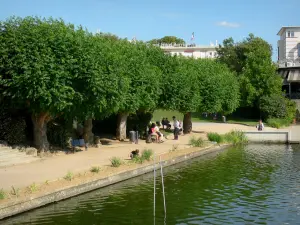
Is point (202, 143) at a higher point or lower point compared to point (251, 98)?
lower

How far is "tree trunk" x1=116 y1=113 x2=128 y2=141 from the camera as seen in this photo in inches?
1243

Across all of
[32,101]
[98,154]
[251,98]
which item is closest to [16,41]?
[32,101]

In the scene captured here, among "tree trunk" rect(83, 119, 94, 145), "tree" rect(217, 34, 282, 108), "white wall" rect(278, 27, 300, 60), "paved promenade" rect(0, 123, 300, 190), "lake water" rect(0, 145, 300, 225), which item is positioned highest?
"white wall" rect(278, 27, 300, 60)

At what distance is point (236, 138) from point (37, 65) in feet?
63.6

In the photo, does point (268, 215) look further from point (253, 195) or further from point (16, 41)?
point (16, 41)

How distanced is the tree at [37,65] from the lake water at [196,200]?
6037mm

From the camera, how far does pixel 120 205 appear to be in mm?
15180

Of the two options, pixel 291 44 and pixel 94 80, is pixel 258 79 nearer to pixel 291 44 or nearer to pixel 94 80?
pixel 291 44

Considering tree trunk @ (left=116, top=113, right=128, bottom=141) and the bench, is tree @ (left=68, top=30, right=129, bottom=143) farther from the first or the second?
tree trunk @ (left=116, top=113, right=128, bottom=141)

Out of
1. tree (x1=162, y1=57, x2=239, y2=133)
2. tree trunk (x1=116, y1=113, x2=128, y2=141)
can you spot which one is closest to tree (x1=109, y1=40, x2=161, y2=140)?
tree trunk (x1=116, y1=113, x2=128, y2=141)

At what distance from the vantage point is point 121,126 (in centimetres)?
3181

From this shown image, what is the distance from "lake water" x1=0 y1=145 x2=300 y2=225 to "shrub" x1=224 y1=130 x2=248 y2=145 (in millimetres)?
11027

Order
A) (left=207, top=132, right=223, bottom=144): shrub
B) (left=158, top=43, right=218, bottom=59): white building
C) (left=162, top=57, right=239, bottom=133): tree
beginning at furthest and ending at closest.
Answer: (left=158, top=43, right=218, bottom=59): white building < (left=162, top=57, right=239, bottom=133): tree < (left=207, top=132, right=223, bottom=144): shrub

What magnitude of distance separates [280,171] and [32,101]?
13.1m
